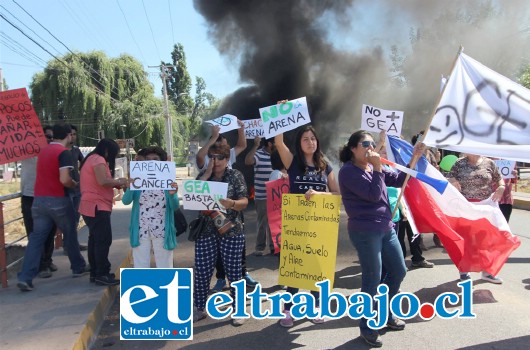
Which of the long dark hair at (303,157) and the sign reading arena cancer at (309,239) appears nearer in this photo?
the sign reading arena cancer at (309,239)

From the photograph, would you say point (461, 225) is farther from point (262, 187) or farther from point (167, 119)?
point (167, 119)

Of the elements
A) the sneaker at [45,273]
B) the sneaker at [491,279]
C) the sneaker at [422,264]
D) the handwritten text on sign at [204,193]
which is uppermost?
the handwritten text on sign at [204,193]

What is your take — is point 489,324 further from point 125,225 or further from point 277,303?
point 125,225

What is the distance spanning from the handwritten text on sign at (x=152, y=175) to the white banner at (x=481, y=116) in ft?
7.43

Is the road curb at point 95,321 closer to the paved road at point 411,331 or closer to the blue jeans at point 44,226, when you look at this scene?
the paved road at point 411,331

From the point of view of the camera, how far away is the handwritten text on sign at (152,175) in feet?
13.5

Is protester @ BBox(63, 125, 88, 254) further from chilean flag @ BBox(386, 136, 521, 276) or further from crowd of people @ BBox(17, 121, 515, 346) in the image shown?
chilean flag @ BBox(386, 136, 521, 276)

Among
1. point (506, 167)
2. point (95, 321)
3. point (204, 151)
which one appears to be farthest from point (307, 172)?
point (506, 167)

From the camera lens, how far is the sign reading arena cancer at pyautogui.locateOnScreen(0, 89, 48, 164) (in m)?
5.14

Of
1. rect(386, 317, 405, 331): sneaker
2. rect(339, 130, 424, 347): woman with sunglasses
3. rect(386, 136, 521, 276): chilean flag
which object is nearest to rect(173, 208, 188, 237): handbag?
rect(339, 130, 424, 347): woman with sunglasses

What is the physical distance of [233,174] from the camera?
4.18 metres

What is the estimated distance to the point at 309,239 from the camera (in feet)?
12.6

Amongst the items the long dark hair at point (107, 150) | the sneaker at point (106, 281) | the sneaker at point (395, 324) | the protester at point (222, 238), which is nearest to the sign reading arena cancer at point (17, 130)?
the long dark hair at point (107, 150)

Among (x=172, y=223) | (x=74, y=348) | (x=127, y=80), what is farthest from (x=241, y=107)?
(x=127, y=80)
